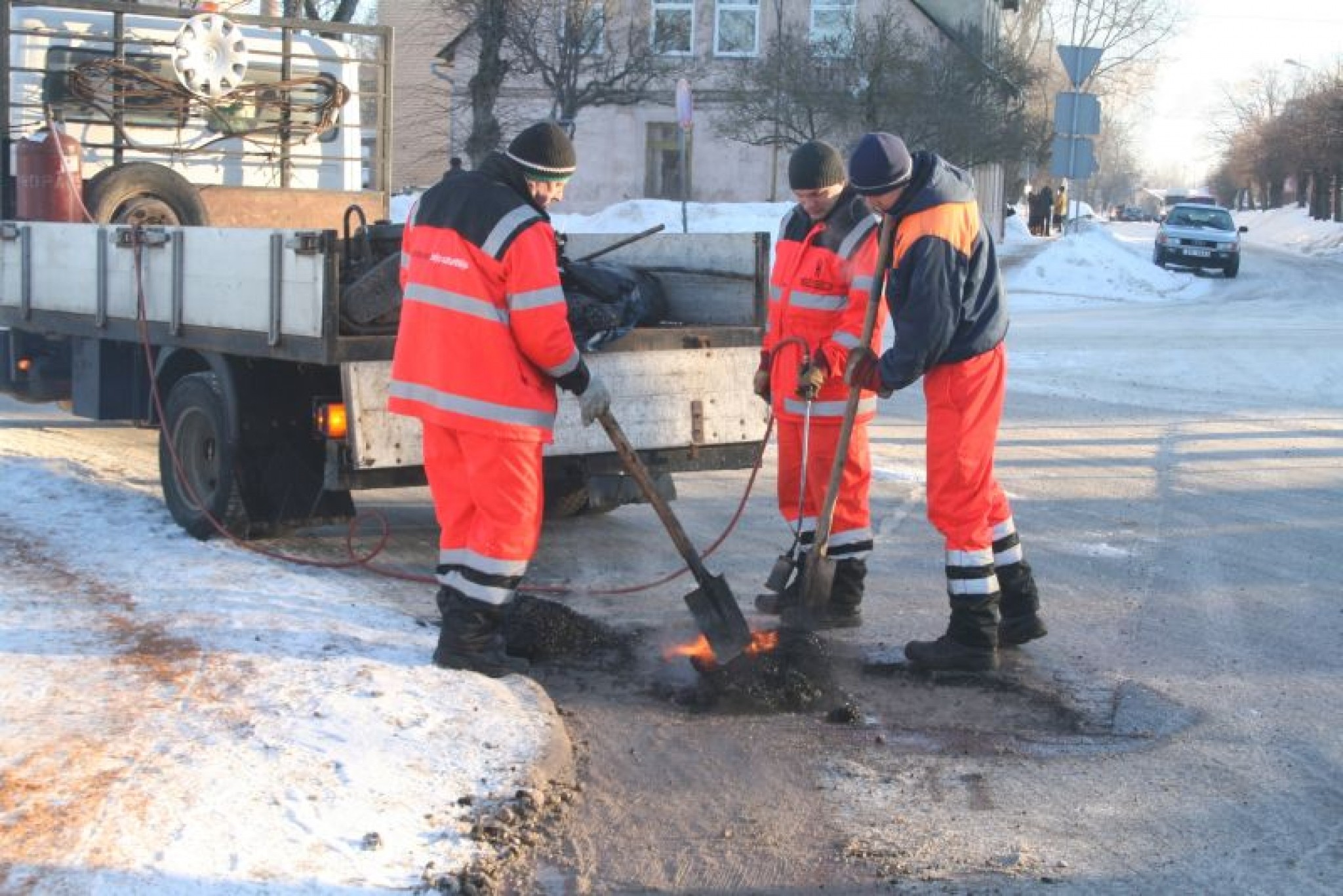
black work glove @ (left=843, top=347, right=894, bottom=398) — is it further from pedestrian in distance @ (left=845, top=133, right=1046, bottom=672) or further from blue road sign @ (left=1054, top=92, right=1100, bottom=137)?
blue road sign @ (left=1054, top=92, right=1100, bottom=137)

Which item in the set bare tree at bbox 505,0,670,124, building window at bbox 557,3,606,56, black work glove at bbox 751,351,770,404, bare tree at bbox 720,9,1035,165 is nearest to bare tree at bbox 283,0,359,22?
bare tree at bbox 505,0,670,124

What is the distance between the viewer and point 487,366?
4.97 metres

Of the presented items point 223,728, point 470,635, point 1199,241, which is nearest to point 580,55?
point 1199,241

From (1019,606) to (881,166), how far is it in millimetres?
1703

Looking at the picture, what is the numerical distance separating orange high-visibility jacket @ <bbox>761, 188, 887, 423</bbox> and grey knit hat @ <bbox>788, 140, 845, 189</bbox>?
0.35ft

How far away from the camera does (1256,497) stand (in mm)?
8883

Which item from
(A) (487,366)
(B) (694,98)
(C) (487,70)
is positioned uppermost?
(B) (694,98)

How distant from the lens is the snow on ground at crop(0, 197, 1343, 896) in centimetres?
368

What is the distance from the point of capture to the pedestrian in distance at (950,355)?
17.4ft

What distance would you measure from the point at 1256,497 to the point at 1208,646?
334cm

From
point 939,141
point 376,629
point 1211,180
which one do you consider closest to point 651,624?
point 376,629

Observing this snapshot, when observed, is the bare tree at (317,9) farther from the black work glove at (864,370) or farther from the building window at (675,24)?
the black work glove at (864,370)

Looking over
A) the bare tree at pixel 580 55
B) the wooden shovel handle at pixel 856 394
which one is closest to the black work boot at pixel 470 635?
the wooden shovel handle at pixel 856 394

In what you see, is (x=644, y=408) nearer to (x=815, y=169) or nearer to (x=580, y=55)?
(x=815, y=169)
